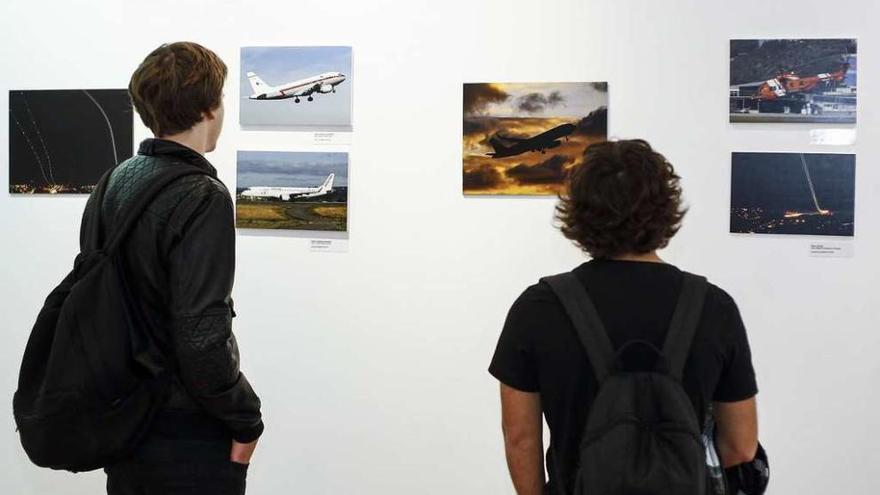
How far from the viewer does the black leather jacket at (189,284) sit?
1556 millimetres

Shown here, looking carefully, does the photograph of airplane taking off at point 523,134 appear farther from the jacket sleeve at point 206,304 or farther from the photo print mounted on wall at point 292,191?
the jacket sleeve at point 206,304

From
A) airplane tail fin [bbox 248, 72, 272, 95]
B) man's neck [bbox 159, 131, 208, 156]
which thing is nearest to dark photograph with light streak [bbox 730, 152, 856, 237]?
airplane tail fin [bbox 248, 72, 272, 95]

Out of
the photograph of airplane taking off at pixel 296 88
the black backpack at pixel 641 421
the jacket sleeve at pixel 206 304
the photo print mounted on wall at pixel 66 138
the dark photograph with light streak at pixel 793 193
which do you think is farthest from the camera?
the photo print mounted on wall at pixel 66 138

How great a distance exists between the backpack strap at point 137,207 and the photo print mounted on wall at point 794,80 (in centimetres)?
198

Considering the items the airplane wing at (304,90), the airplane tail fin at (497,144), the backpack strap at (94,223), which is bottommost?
the backpack strap at (94,223)

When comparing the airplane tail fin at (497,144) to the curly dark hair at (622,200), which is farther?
the airplane tail fin at (497,144)

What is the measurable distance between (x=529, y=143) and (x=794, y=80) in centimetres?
95

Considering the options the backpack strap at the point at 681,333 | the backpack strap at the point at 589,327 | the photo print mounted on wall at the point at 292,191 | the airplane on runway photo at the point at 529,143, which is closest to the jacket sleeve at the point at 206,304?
the backpack strap at the point at 589,327

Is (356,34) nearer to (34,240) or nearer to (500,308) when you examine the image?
(500,308)

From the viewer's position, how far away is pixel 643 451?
1.34 meters

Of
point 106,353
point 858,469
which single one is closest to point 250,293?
point 106,353

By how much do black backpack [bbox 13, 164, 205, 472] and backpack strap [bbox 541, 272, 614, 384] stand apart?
0.82 meters

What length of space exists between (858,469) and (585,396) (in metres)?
1.89

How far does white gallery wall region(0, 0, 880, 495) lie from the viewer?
2797mm
